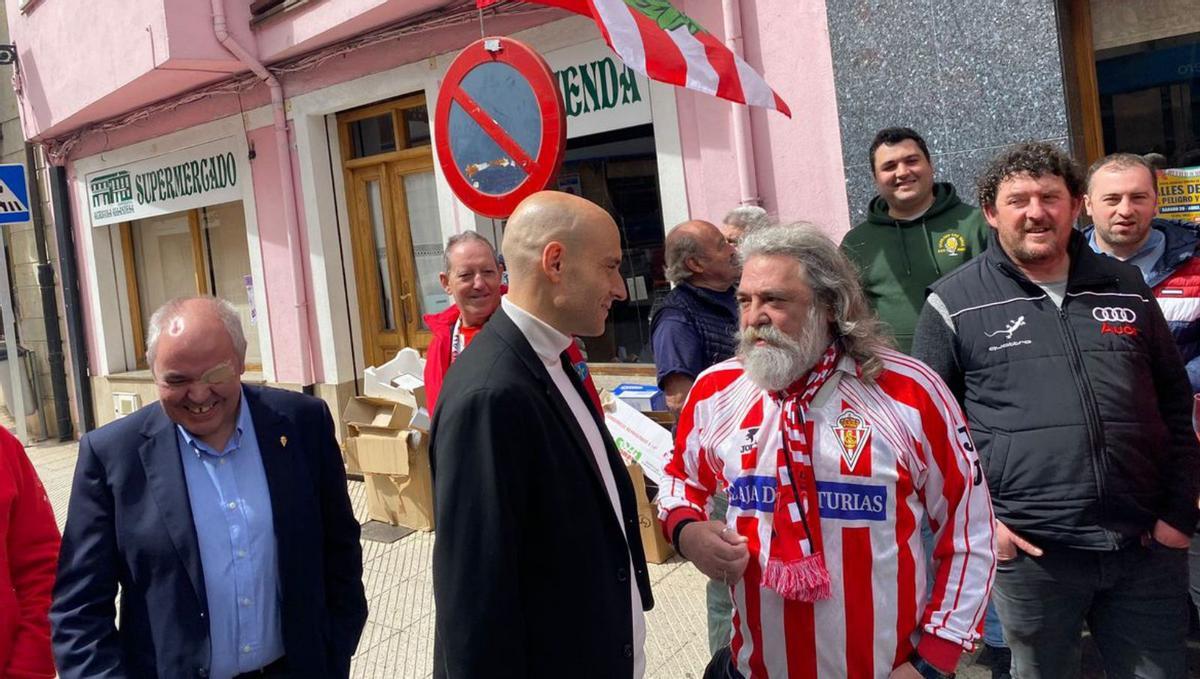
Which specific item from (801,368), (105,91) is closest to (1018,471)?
(801,368)

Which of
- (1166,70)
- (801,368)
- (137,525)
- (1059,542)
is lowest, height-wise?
(1059,542)

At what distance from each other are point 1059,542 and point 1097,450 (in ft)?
0.91

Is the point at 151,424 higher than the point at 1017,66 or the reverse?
the reverse

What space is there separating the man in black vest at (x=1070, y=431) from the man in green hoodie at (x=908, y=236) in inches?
34.7

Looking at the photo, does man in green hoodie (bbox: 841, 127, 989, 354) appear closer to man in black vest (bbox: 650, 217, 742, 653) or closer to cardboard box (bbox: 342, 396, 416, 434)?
man in black vest (bbox: 650, 217, 742, 653)

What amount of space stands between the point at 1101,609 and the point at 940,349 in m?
0.85

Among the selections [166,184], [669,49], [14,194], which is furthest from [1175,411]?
[166,184]

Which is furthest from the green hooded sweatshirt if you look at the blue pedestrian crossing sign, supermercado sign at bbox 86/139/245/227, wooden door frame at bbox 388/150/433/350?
the blue pedestrian crossing sign

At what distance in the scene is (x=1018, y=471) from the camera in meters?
2.62

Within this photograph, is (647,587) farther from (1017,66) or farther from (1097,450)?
(1017,66)

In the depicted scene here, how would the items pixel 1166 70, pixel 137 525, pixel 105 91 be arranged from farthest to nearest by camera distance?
pixel 105 91 < pixel 1166 70 < pixel 137 525

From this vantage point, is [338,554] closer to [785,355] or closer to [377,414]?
[785,355]

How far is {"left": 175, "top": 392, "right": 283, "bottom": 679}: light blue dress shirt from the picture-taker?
7.52 ft

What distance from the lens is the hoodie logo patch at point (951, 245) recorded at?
11.8 ft
